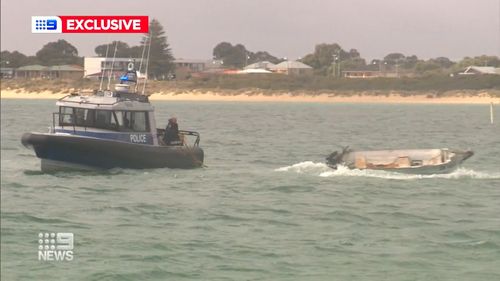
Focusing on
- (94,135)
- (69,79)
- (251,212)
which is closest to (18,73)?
(69,79)

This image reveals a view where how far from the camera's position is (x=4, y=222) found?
48.2 ft

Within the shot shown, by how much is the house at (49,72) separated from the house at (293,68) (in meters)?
42.1

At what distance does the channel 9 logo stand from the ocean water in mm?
2514

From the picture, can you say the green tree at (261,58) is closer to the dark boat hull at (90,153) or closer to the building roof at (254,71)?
the building roof at (254,71)

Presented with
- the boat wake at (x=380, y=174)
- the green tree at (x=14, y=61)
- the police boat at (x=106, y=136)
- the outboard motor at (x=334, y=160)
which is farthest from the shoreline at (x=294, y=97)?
the police boat at (x=106, y=136)

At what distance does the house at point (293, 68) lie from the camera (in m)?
153

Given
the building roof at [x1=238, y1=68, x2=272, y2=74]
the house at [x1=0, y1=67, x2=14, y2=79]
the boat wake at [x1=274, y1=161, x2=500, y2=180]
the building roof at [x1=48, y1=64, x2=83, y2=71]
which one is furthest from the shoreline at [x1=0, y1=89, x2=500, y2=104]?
the boat wake at [x1=274, y1=161, x2=500, y2=180]

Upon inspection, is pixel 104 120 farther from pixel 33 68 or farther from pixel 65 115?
pixel 33 68

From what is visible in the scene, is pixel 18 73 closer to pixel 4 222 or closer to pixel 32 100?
pixel 32 100

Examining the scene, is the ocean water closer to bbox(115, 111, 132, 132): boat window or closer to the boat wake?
the boat wake

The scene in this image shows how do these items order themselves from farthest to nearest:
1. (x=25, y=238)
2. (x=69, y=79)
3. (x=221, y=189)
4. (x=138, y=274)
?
1. (x=69, y=79)
2. (x=221, y=189)
3. (x=25, y=238)
4. (x=138, y=274)

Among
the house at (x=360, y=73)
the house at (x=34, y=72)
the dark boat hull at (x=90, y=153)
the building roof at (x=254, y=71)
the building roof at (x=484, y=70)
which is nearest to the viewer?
the dark boat hull at (x=90, y=153)

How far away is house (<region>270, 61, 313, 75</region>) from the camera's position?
152575 mm

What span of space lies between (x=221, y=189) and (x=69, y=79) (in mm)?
84722
